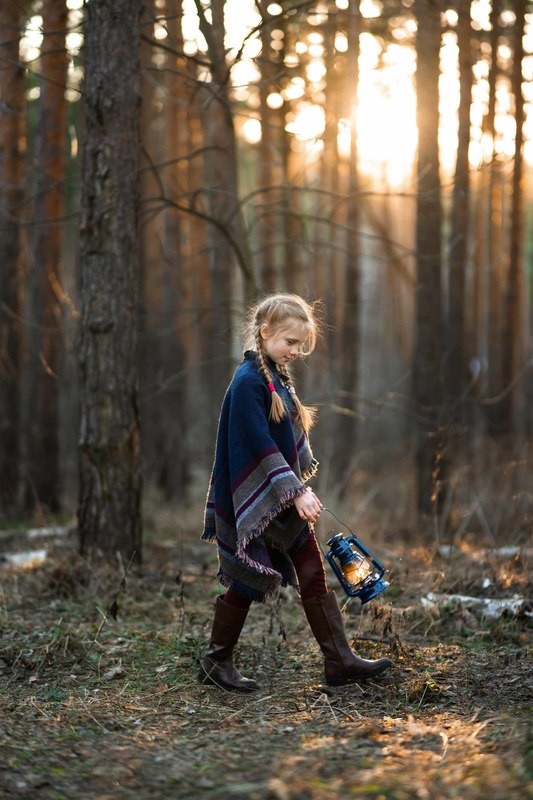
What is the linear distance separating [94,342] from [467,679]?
3.63 metres

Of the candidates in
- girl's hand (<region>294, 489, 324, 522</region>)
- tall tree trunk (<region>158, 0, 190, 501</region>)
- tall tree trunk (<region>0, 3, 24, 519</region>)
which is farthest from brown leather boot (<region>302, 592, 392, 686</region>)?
tall tree trunk (<region>158, 0, 190, 501</region>)

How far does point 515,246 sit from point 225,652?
12802 mm

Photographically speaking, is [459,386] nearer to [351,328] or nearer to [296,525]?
[351,328]

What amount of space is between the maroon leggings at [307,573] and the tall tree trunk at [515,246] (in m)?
10.6

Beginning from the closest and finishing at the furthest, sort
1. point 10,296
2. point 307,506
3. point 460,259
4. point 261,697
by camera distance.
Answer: point 307,506
point 261,697
point 10,296
point 460,259

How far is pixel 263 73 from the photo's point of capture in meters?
13.1

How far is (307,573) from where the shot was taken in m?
4.44

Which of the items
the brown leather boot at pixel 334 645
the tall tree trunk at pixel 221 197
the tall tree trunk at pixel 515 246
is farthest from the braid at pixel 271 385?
the tall tree trunk at pixel 515 246

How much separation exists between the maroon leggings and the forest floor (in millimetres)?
424

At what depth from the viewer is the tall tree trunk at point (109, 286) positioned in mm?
6496

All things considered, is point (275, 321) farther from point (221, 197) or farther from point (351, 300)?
point (351, 300)

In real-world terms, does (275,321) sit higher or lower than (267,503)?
higher

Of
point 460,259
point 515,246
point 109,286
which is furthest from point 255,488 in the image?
point 515,246

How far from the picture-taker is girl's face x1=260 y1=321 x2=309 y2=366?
4.29m
